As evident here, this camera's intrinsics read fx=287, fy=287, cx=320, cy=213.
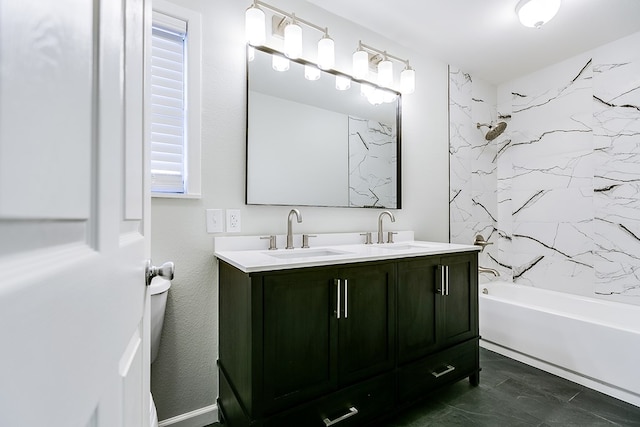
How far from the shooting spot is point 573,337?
1992mm

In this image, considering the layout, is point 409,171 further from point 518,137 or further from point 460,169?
point 518,137

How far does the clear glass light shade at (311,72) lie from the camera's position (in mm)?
1901

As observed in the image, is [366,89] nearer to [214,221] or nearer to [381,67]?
[381,67]

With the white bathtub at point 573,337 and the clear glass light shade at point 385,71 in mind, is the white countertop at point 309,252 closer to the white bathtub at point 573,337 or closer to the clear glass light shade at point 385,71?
the white bathtub at point 573,337

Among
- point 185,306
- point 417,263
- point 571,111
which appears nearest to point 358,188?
point 417,263

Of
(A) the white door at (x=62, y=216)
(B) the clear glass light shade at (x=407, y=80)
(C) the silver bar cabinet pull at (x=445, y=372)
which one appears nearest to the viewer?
(A) the white door at (x=62, y=216)

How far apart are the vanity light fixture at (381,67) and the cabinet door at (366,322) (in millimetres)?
1400

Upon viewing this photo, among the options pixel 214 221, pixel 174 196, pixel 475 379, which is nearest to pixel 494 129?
pixel 475 379

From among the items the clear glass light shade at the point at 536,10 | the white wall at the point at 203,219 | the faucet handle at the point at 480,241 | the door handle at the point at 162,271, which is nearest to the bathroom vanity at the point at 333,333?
the white wall at the point at 203,219

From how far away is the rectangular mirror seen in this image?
1.75 metres

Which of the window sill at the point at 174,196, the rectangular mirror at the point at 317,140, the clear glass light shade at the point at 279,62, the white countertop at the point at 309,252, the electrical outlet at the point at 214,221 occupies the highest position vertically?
the clear glass light shade at the point at 279,62

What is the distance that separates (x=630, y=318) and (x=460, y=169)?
5.58 ft

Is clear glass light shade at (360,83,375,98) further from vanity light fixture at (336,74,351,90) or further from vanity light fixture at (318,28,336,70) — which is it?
vanity light fixture at (318,28,336,70)

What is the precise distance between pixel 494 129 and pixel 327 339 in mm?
2782
